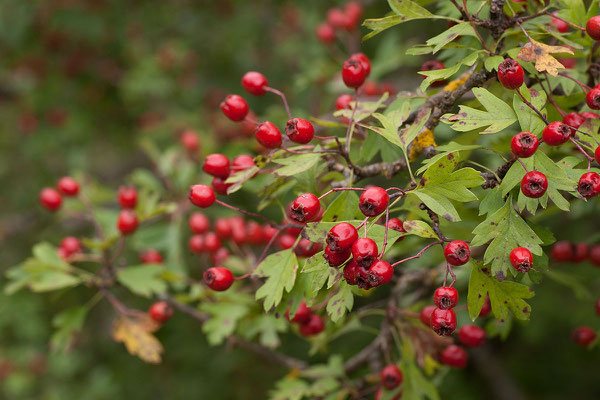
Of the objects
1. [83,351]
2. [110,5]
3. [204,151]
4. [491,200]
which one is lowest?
[83,351]

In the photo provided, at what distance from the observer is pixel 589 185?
1.42 metres

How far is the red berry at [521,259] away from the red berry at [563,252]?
1.10 m

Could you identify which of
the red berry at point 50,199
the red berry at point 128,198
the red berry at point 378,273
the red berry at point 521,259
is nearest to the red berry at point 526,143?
the red berry at point 521,259

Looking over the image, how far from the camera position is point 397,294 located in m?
2.42

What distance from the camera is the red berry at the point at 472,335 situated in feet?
7.27

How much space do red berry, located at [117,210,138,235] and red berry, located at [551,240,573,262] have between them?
85.2 inches

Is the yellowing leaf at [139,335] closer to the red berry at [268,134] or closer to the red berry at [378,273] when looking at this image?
the red berry at [268,134]

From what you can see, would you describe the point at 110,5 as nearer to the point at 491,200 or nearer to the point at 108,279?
the point at 108,279

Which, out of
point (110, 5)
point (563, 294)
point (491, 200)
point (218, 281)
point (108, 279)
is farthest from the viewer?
point (110, 5)

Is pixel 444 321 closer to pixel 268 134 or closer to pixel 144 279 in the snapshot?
pixel 268 134

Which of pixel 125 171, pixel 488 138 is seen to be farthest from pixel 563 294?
pixel 125 171

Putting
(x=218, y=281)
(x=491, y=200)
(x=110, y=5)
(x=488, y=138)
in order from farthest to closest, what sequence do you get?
(x=110, y=5) → (x=488, y=138) → (x=218, y=281) → (x=491, y=200)

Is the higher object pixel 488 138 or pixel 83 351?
pixel 488 138

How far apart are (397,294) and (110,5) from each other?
4468mm
